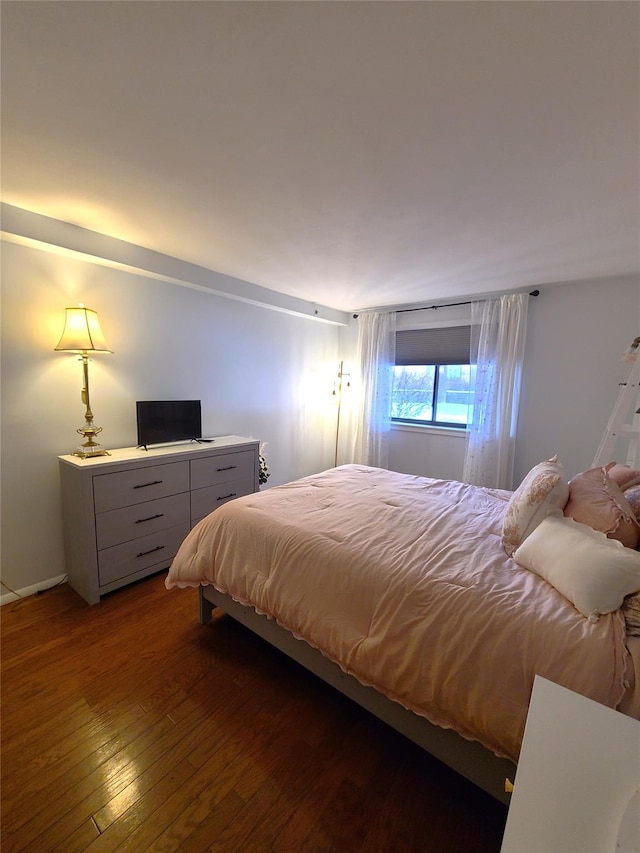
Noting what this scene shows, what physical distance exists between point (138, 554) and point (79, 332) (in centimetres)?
151

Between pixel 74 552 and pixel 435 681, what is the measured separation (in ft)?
7.50

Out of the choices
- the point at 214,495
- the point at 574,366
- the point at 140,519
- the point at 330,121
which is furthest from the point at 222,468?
the point at 574,366

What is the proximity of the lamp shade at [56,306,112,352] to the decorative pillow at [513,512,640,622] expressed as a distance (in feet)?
8.51

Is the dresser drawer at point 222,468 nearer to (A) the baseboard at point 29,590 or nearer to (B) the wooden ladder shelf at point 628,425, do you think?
(A) the baseboard at point 29,590

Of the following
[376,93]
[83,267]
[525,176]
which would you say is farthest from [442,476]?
[83,267]

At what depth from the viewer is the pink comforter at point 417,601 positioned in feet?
3.16

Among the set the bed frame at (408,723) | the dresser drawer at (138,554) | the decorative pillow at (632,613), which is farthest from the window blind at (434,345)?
the bed frame at (408,723)

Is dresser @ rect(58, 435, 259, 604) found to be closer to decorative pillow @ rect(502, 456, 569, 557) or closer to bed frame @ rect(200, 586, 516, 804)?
bed frame @ rect(200, 586, 516, 804)

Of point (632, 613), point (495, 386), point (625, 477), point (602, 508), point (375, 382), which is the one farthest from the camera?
point (375, 382)

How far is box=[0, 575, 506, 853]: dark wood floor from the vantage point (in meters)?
1.05

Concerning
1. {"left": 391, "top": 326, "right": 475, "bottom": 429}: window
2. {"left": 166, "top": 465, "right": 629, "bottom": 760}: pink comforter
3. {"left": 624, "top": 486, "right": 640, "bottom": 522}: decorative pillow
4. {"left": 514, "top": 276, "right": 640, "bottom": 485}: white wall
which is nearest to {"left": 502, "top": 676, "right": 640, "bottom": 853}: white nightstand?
{"left": 166, "top": 465, "right": 629, "bottom": 760}: pink comforter

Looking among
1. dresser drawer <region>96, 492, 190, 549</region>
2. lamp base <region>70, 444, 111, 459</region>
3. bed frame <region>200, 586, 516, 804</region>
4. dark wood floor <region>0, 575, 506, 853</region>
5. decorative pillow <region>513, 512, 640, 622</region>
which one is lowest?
dark wood floor <region>0, 575, 506, 853</region>

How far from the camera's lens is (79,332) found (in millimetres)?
2076

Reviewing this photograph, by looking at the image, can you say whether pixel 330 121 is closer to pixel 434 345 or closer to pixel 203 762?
pixel 203 762
